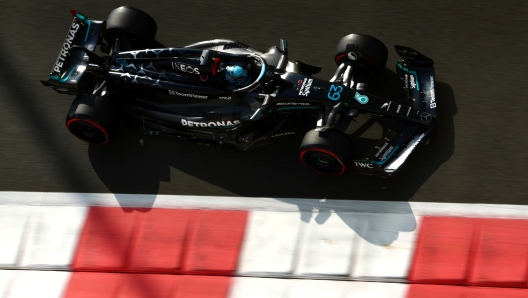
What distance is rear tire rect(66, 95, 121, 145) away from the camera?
6.79 m

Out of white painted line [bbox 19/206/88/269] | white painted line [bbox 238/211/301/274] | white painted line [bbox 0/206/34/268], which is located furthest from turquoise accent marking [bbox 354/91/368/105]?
white painted line [bbox 0/206/34/268]

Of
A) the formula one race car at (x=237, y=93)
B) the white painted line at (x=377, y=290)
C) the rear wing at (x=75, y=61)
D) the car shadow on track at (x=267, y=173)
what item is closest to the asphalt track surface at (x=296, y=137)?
the car shadow on track at (x=267, y=173)

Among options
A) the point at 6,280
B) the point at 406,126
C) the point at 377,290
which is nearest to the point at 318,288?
the point at 377,290

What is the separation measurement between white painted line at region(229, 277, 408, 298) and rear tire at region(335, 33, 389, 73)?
7.56ft

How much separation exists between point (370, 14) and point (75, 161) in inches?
152

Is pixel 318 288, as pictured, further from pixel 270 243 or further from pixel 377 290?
pixel 270 243

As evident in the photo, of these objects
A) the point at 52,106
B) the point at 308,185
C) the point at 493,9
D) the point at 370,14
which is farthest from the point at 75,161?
the point at 493,9

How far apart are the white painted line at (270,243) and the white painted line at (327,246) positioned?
0.39ft

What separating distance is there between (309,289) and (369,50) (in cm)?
254

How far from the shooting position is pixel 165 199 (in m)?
6.91

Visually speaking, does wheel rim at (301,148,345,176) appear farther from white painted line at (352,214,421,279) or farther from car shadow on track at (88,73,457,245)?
white painted line at (352,214,421,279)

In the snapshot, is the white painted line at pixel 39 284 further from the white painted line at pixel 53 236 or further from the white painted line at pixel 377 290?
the white painted line at pixel 377 290

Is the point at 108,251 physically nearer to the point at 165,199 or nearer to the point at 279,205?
the point at 165,199

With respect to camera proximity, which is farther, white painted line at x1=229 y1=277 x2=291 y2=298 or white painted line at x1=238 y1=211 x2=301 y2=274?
white painted line at x1=238 y1=211 x2=301 y2=274
